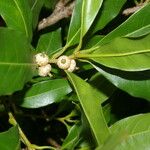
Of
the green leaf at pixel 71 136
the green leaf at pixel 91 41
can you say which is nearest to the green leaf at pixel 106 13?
the green leaf at pixel 91 41

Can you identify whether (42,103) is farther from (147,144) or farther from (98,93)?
(147,144)

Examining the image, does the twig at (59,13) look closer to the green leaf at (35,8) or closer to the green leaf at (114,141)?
the green leaf at (35,8)

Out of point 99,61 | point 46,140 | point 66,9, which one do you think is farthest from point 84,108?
point 46,140

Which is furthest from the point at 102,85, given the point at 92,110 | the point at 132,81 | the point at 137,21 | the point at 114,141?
the point at 114,141

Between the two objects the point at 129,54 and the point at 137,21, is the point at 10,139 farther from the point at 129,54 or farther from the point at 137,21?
the point at 137,21

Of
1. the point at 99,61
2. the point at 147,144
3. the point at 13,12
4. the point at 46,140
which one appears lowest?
the point at 46,140

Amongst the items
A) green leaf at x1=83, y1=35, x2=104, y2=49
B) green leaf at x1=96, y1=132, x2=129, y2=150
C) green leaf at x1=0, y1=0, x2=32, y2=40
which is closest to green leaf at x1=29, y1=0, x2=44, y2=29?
green leaf at x1=0, y1=0, x2=32, y2=40

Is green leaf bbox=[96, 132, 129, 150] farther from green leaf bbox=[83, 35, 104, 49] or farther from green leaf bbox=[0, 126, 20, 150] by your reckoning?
green leaf bbox=[83, 35, 104, 49]

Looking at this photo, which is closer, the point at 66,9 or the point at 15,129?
the point at 15,129
